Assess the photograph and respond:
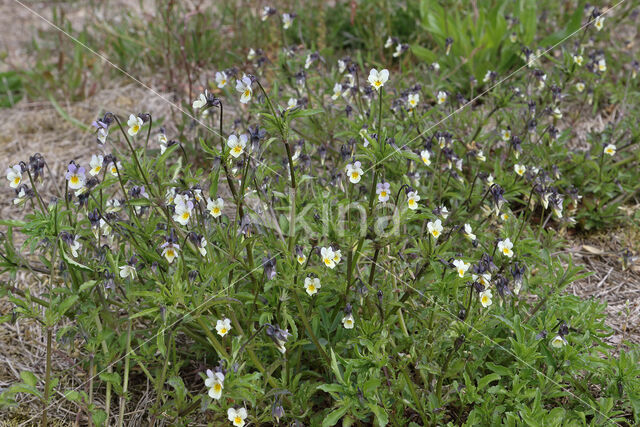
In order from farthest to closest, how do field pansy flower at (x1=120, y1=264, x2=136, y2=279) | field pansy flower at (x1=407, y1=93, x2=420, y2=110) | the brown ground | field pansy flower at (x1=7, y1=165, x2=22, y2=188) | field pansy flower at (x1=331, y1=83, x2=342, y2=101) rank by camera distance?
1. field pansy flower at (x1=331, y1=83, x2=342, y2=101)
2. field pansy flower at (x1=407, y1=93, x2=420, y2=110)
3. the brown ground
4. field pansy flower at (x1=7, y1=165, x2=22, y2=188)
5. field pansy flower at (x1=120, y1=264, x2=136, y2=279)

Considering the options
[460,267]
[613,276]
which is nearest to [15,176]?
[460,267]

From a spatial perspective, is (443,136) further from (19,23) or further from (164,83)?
(19,23)

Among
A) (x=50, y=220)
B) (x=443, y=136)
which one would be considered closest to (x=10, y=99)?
(x=50, y=220)

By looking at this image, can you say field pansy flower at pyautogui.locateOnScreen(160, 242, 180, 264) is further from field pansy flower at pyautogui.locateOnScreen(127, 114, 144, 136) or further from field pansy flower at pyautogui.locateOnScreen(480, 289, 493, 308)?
field pansy flower at pyautogui.locateOnScreen(480, 289, 493, 308)

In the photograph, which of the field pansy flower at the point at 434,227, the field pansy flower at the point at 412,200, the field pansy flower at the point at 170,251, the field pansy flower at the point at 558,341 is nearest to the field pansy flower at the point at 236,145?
the field pansy flower at the point at 170,251

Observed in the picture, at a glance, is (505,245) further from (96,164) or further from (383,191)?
(96,164)

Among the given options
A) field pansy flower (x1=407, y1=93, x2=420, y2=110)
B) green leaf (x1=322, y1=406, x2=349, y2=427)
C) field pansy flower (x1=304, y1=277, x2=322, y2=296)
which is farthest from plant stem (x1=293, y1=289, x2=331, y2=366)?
field pansy flower (x1=407, y1=93, x2=420, y2=110)
